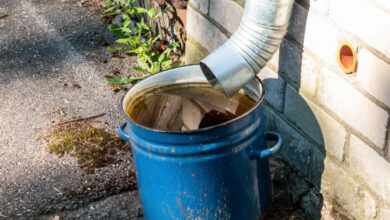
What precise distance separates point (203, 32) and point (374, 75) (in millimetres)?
1351

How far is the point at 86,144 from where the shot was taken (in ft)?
10.3

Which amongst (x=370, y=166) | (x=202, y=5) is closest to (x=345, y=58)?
(x=370, y=166)

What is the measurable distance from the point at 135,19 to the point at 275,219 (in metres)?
2.34

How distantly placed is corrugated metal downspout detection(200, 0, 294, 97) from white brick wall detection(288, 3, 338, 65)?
114 millimetres

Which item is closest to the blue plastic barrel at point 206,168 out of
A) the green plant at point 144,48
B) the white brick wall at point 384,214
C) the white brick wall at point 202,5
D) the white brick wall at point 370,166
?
the white brick wall at point 370,166

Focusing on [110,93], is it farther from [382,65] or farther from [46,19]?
[382,65]

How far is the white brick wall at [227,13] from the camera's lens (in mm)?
2781

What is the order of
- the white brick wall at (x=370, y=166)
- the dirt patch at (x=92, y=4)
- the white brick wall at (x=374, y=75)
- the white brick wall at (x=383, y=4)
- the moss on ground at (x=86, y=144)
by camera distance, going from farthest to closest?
the dirt patch at (x=92, y=4), the moss on ground at (x=86, y=144), the white brick wall at (x=370, y=166), the white brick wall at (x=374, y=75), the white brick wall at (x=383, y=4)

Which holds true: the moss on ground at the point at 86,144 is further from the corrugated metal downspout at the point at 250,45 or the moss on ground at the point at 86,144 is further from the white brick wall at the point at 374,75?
the white brick wall at the point at 374,75

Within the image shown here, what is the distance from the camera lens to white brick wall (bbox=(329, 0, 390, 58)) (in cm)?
193

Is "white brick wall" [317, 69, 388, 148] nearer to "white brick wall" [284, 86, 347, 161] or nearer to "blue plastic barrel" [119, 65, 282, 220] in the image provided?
"white brick wall" [284, 86, 347, 161]

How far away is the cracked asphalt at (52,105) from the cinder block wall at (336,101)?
2.81 feet

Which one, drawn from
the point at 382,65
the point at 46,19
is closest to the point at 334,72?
the point at 382,65

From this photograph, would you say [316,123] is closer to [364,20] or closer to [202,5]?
[364,20]
